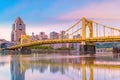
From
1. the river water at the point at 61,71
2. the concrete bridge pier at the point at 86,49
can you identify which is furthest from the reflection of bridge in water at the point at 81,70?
the concrete bridge pier at the point at 86,49

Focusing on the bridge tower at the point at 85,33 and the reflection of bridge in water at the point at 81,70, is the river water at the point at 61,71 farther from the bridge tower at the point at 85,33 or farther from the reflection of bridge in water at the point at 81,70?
the bridge tower at the point at 85,33

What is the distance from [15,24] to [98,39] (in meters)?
104

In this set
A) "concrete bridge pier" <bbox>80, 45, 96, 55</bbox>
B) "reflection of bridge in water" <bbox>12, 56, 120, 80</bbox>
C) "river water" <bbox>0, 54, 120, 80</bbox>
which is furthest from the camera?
"concrete bridge pier" <bbox>80, 45, 96, 55</bbox>

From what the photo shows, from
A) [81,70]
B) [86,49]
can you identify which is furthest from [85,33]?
[81,70]

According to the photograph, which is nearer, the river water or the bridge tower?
the river water

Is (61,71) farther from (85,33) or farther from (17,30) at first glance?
(17,30)

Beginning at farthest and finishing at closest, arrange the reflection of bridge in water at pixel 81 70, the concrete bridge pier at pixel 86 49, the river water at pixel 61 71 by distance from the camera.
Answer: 1. the concrete bridge pier at pixel 86 49
2. the reflection of bridge in water at pixel 81 70
3. the river water at pixel 61 71

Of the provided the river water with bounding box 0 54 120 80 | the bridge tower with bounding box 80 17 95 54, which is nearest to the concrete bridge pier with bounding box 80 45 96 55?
the bridge tower with bounding box 80 17 95 54

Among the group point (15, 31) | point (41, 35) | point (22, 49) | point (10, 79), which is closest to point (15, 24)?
point (15, 31)

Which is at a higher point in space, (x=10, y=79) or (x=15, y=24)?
(x=15, y=24)

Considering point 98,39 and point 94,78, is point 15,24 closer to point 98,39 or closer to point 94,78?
point 98,39

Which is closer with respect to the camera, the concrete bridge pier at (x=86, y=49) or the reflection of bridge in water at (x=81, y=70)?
the reflection of bridge in water at (x=81, y=70)

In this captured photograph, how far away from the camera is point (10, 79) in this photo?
14484mm

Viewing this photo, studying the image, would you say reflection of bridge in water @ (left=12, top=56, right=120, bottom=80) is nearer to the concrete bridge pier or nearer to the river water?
the river water
